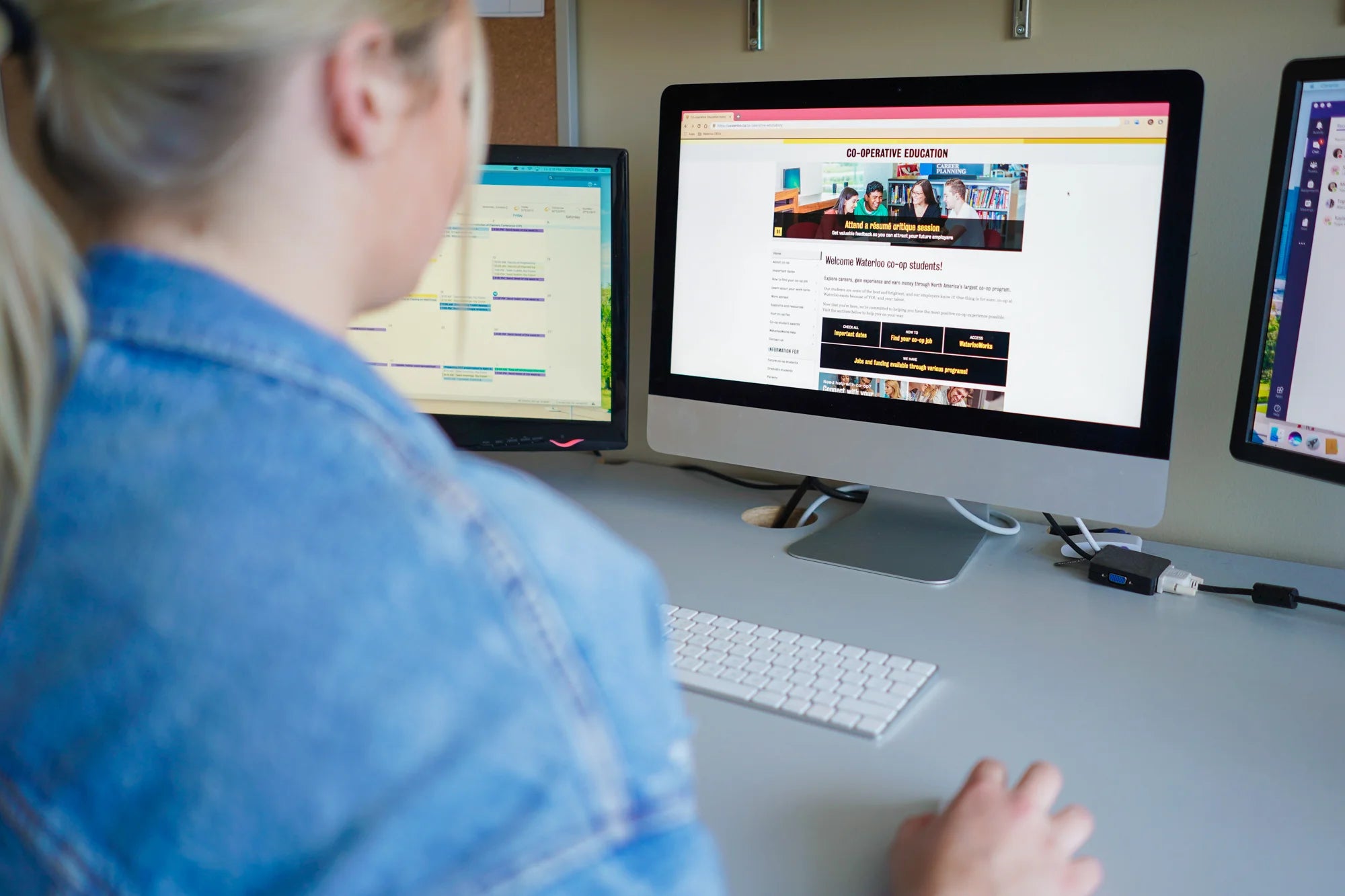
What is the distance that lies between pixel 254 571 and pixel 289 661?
0.10 feet

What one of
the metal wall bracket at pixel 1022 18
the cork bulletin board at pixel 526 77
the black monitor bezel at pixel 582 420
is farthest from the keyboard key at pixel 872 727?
the cork bulletin board at pixel 526 77

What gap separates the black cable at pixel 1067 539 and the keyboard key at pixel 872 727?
422 mm

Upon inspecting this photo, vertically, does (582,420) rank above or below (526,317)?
below

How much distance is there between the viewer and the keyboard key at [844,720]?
30.7 inches

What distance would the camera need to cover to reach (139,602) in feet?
1.16

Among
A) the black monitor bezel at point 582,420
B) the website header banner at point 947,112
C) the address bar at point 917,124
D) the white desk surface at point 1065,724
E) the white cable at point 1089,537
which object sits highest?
the website header banner at point 947,112

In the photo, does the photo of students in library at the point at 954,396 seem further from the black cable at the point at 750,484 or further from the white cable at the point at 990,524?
the black cable at the point at 750,484

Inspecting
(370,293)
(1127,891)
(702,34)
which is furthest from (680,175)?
(1127,891)

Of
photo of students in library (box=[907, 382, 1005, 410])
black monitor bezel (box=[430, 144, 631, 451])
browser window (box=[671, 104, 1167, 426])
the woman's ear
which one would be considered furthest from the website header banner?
the woman's ear

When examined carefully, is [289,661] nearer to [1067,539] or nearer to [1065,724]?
[1065,724]

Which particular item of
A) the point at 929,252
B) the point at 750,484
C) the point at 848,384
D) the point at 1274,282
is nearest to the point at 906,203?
the point at 929,252

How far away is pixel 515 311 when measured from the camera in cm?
131

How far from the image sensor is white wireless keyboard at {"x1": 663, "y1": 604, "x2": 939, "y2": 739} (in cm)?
80

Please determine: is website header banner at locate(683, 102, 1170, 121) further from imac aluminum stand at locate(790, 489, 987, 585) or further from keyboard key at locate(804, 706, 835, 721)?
keyboard key at locate(804, 706, 835, 721)
